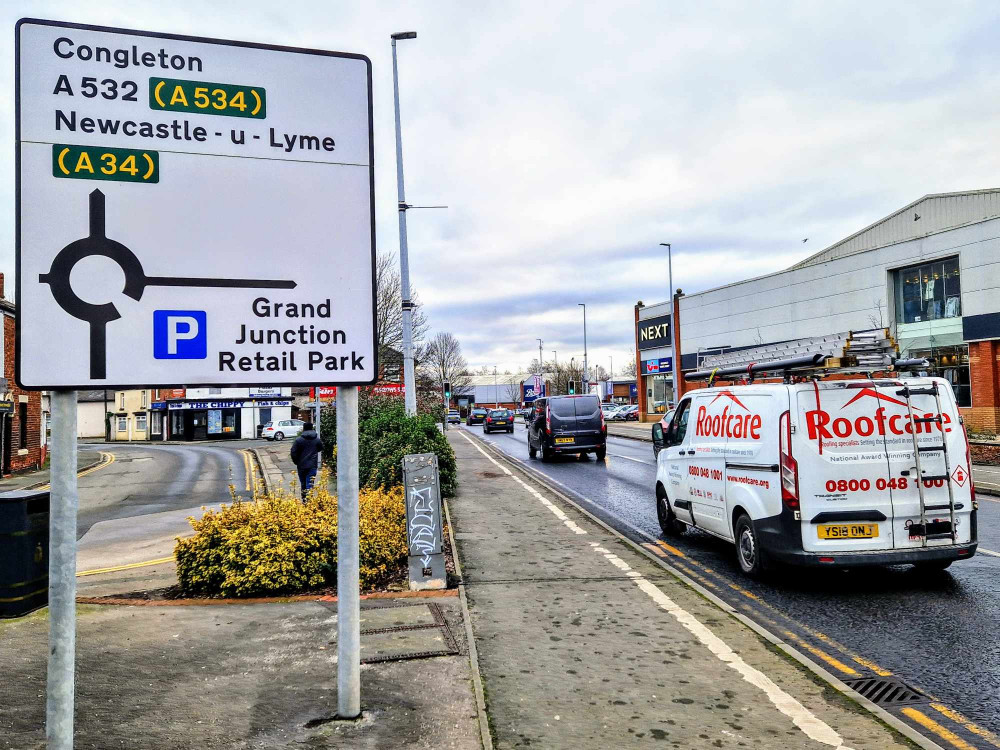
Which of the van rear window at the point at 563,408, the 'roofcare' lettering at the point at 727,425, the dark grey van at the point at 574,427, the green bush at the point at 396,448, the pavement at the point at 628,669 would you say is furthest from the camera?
the van rear window at the point at 563,408

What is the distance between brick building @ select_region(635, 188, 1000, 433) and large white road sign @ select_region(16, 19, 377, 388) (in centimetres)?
1828

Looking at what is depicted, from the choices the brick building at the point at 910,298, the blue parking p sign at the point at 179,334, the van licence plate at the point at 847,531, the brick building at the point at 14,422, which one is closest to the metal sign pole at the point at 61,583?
the blue parking p sign at the point at 179,334

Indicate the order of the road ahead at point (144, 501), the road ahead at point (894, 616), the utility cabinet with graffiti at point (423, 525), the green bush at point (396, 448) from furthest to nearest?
the green bush at point (396, 448) → the road ahead at point (144, 501) → the utility cabinet with graffiti at point (423, 525) → the road ahead at point (894, 616)

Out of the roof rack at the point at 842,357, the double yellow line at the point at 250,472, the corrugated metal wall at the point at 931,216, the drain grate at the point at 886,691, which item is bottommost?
the double yellow line at the point at 250,472

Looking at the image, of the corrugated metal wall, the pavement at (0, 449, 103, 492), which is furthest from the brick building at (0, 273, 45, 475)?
the corrugated metal wall

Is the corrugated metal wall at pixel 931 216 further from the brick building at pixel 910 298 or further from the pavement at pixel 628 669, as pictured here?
the pavement at pixel 628 669

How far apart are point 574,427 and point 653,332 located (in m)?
30.6

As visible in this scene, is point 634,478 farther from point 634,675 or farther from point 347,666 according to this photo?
point 347,666

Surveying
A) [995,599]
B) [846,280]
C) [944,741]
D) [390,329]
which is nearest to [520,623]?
[944,741]

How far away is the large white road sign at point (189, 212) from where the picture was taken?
3244 mm

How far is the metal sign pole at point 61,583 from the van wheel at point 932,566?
7.00 m

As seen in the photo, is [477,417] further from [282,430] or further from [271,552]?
[271,552]

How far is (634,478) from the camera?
1764 centimetres

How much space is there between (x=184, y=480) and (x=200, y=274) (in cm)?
2136
